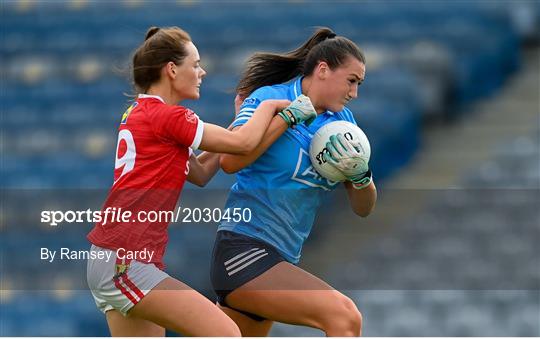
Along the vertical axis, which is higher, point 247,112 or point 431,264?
point 431,264

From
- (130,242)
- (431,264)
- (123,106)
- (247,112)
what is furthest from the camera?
(123,106)

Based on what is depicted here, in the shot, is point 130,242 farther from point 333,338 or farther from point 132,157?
point 333,338

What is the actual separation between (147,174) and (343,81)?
3.00ft

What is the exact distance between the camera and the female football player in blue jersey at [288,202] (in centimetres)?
475

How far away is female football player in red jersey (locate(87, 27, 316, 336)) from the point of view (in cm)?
452

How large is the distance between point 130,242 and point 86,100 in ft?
28.5

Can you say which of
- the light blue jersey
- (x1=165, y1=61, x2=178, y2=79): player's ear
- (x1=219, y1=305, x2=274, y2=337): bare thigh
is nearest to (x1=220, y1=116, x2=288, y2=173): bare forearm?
the light blue jersey

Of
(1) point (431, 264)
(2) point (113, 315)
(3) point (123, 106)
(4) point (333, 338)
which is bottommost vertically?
(2) point (113, 315)

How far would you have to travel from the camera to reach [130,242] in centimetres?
456

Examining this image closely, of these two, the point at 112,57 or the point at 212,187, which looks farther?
the point at 112,57

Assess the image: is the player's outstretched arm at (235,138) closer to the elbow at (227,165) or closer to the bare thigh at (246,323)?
the elbow at (227,165)

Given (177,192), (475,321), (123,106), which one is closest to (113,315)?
(177,192)

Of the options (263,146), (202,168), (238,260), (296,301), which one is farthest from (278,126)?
(296,301)

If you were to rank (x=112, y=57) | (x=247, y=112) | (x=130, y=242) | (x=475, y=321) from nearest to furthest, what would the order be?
1. (x=130, y=242)
2. (x=247, y=112)
3. (x=475, y=321)
4. (x=112, y=57)
